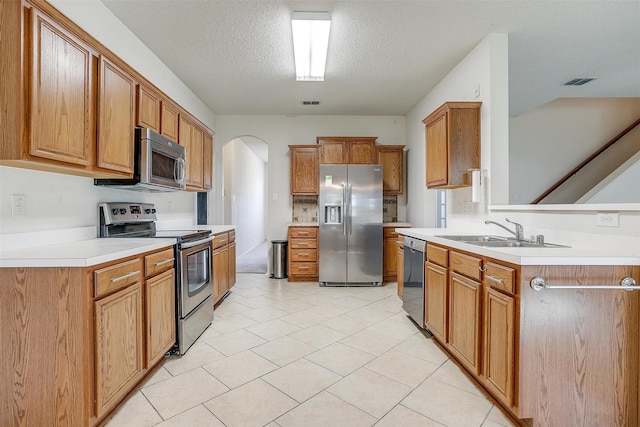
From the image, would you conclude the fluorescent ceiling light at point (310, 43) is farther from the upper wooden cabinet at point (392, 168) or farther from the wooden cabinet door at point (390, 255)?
the wooden cabinet door at point (390, 255)

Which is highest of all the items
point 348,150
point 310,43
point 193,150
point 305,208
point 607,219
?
point 310,43

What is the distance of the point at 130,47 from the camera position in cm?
274

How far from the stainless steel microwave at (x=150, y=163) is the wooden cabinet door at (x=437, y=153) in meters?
2.49

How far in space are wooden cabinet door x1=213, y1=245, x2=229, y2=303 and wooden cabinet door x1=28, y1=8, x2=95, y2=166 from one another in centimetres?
173

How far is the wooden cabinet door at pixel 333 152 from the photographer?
480 cm

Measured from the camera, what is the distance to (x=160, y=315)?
2.11 m

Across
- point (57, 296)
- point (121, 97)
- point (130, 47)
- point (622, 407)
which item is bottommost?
point (622, 407)

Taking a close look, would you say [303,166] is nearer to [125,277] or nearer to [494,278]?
[125,277]

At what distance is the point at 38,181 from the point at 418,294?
292 cm

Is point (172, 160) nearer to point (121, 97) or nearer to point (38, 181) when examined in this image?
point (121, 97)

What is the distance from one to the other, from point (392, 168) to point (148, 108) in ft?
11.6

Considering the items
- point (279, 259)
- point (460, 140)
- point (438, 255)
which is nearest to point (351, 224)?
point (279, 259)

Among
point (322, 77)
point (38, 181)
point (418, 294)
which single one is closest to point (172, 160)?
point (38, 181)

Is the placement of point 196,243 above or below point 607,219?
below
